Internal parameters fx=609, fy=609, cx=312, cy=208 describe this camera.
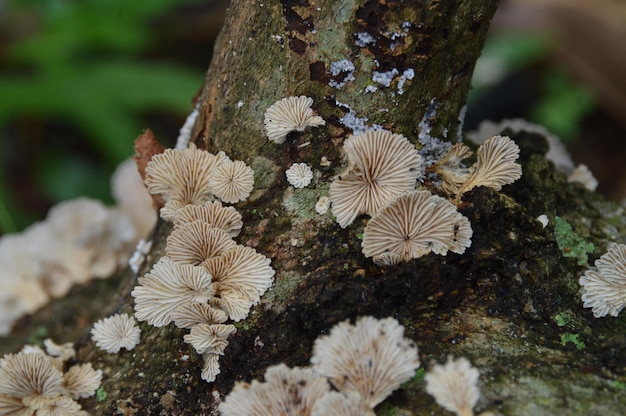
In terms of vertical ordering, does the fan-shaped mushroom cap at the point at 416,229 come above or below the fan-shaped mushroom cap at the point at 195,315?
below

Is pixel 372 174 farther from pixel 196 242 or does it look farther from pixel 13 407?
pixel 13 407

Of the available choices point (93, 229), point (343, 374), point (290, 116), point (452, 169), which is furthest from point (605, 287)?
point (93, 229)

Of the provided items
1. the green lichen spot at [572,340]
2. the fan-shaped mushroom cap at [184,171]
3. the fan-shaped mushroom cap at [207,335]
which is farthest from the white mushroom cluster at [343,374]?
the fan-shaped mushroom cap at [184,171]

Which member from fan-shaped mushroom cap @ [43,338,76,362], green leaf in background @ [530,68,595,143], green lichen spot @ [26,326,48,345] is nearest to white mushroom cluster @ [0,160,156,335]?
green lichen spot @ [26,326,48,345]

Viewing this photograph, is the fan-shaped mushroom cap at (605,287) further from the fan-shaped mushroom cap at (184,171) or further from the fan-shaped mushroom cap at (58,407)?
the fan-shaped mushroom cap at (58,407)

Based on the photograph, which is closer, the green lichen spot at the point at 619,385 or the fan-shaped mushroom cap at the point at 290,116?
the green lichen spot at the point at 619,385
